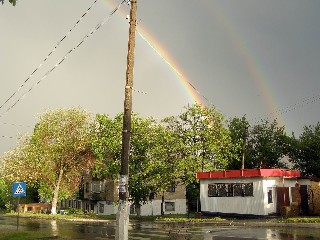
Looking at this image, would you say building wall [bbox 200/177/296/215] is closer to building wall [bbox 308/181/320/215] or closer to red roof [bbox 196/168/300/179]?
red roof [bbox 196/168/300/179]

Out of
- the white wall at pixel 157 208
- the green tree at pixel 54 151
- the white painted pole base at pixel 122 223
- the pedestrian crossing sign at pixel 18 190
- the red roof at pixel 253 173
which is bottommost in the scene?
the white wall at pixel 157 208

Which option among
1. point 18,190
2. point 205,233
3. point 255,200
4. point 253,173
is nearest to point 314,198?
point 255,200

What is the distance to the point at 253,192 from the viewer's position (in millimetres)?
42094

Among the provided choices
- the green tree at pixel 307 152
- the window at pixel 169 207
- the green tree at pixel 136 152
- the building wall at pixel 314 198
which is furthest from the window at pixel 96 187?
the building wall at pixel 314 198

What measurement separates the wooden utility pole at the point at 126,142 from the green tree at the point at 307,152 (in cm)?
6752

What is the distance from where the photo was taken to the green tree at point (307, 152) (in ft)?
250

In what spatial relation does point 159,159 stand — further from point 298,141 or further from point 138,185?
point 298,141

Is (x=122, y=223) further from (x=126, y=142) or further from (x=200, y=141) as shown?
(x=200, y=141)

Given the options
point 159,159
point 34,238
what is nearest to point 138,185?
point 159,159

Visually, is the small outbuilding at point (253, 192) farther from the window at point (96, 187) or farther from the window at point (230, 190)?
the window at point (96, 187)

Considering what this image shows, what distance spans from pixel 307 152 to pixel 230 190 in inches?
1552

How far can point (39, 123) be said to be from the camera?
6869 cm

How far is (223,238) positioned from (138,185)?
33.0 m

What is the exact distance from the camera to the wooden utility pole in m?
13.1
